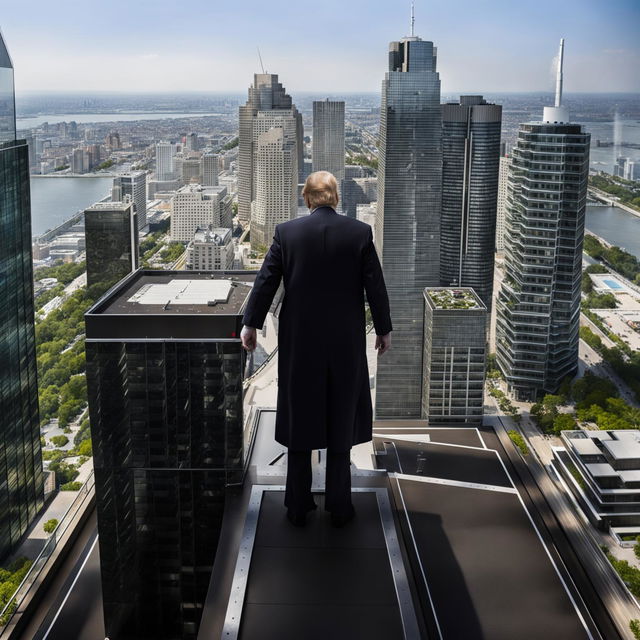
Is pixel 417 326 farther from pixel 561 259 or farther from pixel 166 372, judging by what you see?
pixel 166 372

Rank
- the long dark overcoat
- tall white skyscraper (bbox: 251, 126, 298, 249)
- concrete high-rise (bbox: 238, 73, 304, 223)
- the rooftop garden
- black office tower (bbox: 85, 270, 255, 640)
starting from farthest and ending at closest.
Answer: concrete high-rise (bbox: 238, 73, 304, 223)
tall white skyscraper (bbox: 251, 126, 298, 249)
the rooftop garden
black office tower (bbox: 85, 270, 255, 640)
the long dark overcoat

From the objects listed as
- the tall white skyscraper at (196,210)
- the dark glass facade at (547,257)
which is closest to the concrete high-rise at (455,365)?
the dark glass facade at (547,257)

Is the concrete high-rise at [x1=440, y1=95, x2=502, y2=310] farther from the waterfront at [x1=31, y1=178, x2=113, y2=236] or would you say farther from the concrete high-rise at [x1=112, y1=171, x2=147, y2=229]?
the waterfront at [x1=31, y1=178, x2=113, y2=236]

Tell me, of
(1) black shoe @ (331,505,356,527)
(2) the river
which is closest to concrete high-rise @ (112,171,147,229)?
(2) the river

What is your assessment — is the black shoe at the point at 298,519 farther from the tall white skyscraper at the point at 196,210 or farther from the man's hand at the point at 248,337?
the tall white skyscraper at the point at 196,210

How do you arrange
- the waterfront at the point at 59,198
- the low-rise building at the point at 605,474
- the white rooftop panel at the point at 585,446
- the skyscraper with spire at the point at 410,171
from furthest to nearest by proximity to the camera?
1. the skyscraper with spire at the point at 410,171
2. the waterfront at the point at 59,198
3. the white rooftop panel at the point at 585,446
4. the low-rise building at the point at 605,474

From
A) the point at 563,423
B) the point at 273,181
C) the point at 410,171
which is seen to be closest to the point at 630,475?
the point at 563,423

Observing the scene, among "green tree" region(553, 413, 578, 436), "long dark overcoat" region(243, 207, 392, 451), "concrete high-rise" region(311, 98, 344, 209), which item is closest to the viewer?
"long dark overcoat" region(243, 207, 392, 451)
